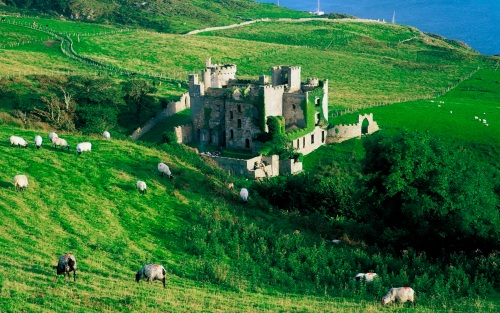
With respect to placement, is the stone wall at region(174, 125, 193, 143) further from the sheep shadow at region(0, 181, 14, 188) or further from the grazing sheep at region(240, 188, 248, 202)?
the sheep shadow at region(0, 181, 14, 188)

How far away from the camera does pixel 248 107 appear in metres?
63.0

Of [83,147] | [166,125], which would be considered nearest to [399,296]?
[83,147]

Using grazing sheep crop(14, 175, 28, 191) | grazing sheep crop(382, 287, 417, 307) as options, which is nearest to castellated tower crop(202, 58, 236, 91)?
grazing sheep crop(14, 175, 28, 191)

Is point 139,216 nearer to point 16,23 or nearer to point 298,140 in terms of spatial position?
point 298,140

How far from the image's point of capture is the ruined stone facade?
6297cm

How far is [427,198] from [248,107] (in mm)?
30340

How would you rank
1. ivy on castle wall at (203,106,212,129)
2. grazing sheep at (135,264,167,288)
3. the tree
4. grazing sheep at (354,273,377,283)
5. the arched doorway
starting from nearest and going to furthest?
grazing sheep at (135,264,167,288)
grazing sheep at (354,273,377,283)
the tree
ivy on castle wall at (203,106,212,129)
the arched doorway

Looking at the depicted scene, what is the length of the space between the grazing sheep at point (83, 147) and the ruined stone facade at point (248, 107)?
23.7 m

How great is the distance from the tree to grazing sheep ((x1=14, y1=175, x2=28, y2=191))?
18376mm

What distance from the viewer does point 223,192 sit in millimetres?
41094

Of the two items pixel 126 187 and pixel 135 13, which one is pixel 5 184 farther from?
pixel 135 13

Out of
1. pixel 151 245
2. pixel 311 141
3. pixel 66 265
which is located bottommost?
pixel 151 245

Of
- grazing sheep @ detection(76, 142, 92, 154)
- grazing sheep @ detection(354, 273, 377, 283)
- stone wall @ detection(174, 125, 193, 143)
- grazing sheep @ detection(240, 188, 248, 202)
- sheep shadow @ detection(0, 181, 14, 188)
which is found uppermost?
grazing sheep @ detection(76, 142, 92, 154)

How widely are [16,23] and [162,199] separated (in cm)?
10909
